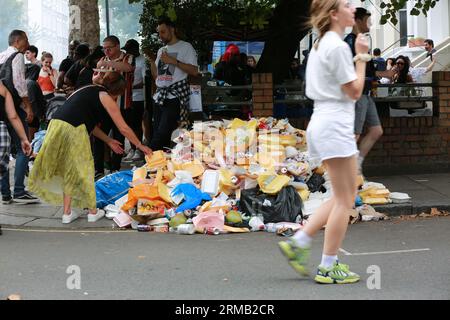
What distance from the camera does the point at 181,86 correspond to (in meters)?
10.8

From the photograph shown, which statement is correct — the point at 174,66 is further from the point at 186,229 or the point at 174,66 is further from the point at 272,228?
the point at 272,228

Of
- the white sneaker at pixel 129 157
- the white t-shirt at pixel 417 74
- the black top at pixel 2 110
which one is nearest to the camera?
the black top at pixel 2 110

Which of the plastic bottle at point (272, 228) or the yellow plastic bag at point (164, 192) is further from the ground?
the yellow plastic bag at point (164, 192)

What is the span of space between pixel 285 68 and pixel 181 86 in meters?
2.55

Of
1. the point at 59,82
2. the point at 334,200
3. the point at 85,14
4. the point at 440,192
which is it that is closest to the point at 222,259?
the point at 334,200

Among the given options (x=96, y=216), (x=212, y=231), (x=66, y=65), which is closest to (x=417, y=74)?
(x=66, y=65)

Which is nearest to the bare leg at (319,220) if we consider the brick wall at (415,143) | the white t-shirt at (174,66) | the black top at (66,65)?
the white t-shirt at (174,66)

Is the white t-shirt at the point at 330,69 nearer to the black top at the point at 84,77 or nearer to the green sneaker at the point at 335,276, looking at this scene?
the green sneaker at the point at 335,276

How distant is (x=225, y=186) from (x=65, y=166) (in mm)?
1674

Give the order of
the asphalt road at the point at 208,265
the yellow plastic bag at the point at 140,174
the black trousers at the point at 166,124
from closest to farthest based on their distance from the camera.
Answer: the asphalt road at the point at 208,265
the yellow plastic bag at the point at 140,174
the black trousers at the point at 166,124

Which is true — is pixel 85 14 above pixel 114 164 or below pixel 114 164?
above

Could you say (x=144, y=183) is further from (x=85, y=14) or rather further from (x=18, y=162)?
(x=85, y=14)

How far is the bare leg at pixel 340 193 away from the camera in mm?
5137

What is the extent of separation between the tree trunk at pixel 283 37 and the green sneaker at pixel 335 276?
24.8 ft
